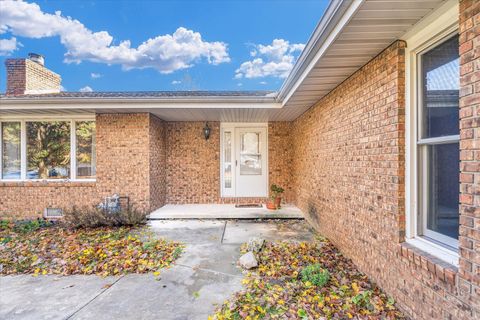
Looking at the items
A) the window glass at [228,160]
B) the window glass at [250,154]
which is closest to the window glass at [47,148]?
the window glass at [228,160]

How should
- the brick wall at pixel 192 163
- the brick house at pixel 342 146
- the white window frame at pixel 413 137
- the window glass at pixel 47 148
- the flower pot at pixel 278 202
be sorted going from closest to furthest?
the brick house at pixel 342 146, the white window frame at pixel 413 137, the window glass at pixel 47 148, the flower pot at pixel 278 202, the brick wall at pixel 192 163

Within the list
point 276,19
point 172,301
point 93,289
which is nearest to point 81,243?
point 93,289

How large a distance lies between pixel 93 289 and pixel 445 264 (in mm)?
3614

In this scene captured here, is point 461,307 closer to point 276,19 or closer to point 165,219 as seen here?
point 165,219

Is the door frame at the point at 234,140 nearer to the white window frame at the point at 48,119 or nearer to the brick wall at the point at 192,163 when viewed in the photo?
the brick wall at the point at 192,163

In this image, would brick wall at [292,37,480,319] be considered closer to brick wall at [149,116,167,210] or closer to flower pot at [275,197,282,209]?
flower pot at [275,197,282,209]

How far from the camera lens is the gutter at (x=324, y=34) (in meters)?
2.19

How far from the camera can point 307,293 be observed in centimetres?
290

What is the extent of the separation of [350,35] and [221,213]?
514 centimetres

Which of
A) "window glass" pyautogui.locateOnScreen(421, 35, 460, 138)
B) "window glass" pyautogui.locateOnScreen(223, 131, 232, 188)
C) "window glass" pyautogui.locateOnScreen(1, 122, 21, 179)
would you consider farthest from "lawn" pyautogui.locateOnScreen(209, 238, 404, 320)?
"window glass" pyautogui.locateOnScreen(1, 122, 21, 179)

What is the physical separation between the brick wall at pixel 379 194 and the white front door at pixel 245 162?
11.0ft

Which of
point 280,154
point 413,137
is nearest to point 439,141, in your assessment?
point 413,137

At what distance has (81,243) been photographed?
4695 mm

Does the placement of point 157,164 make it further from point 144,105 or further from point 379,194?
point 379,194
